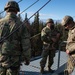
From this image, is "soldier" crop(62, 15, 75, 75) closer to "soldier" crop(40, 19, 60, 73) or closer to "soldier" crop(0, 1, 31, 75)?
"soldier" crop(0, 1, 31, 75)

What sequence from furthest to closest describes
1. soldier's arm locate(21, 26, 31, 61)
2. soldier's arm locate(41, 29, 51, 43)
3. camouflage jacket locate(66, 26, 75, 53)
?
soldier's arm locate(41, 29, 51, 43) < camouflage jacket locate(66, 26, 75, 53) < soldier's arm locate(21, 26, 31, 61)

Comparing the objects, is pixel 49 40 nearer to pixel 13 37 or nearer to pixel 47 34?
pixel 47 34

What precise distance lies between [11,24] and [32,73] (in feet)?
12.4

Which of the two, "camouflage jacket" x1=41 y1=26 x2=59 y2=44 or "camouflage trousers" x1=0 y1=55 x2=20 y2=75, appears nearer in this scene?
"camouflage trousers" x1=0 y1=55 x2=20 y2=75

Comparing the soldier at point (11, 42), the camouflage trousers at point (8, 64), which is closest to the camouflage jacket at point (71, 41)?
the soldier at point (11, 42)

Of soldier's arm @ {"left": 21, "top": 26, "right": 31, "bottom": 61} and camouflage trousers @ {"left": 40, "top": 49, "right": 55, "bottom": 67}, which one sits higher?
soldier's arm @ {"left": 21, "top": 26, "right": 31, "bottom": 61}

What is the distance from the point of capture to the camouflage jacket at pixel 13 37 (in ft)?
16.8

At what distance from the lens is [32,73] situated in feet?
28.6

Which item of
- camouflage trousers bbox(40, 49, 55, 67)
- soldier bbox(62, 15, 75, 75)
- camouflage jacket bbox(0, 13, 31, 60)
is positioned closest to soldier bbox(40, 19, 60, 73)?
camouflage trousers bbox(40, 49, 55, 67)

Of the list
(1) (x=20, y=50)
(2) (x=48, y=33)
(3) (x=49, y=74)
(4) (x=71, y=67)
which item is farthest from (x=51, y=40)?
(1) (x=20, y=50)

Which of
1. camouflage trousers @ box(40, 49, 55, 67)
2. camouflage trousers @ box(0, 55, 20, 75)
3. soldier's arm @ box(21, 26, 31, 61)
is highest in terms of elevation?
soldier's arm @ box(21, 26, 31, 61)

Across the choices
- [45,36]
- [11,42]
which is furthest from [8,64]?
[45,36]

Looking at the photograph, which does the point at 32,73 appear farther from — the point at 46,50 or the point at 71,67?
the point at 71,67

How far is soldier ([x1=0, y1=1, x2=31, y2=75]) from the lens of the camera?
5.12 m
